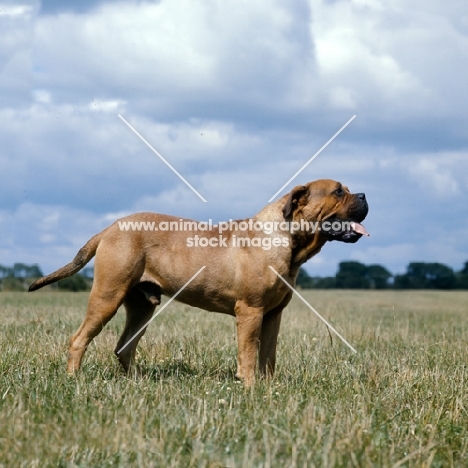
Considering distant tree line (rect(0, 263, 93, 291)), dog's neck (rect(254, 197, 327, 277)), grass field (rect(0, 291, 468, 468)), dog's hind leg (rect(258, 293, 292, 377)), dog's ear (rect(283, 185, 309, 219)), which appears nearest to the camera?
grass field (rect(0, 291, 468, 468))

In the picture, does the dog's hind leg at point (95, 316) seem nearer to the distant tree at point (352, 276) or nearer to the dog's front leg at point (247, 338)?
the dog's front leg at point (247, 338)

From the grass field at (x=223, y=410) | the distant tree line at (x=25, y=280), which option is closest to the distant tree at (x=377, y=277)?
the distant tree line at (x=25, y=280)

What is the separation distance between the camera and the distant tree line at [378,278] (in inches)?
1889

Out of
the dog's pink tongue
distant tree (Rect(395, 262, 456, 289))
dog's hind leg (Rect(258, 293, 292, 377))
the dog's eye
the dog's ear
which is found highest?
distant tree (Rect(395, 262, 456, 289))

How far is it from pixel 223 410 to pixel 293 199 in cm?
262

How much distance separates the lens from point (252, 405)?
5.50 metres

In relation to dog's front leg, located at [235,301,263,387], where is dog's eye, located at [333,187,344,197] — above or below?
above

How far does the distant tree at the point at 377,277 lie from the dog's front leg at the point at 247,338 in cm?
4178

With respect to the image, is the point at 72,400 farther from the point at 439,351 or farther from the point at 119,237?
the point at 439,351

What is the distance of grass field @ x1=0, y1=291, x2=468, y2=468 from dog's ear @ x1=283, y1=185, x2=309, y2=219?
63.0 inches

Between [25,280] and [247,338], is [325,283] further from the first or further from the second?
[247,338]

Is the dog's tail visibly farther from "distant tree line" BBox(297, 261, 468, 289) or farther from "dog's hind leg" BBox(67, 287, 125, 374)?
"distant tree line" BBox(297, 261, 468, 289)

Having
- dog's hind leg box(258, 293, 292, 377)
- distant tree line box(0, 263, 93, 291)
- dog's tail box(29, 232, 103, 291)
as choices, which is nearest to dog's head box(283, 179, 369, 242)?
dog's hind leg box(258, 293, 292, 377)

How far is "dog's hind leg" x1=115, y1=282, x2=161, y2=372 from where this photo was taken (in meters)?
7.82
